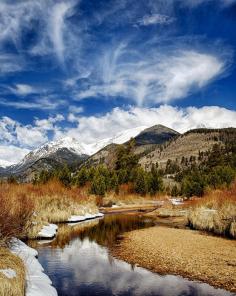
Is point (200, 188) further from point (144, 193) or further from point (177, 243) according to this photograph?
point (177, 243)

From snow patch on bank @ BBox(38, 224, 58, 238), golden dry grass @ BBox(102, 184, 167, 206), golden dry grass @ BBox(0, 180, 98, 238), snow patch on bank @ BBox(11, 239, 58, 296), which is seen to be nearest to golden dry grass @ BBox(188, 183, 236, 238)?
golden dry grass @ BBox(0, 180, 98, 238)

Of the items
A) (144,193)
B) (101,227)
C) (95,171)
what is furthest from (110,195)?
(101,227)

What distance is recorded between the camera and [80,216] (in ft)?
144

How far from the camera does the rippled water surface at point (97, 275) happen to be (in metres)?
15.9

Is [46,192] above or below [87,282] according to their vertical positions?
above

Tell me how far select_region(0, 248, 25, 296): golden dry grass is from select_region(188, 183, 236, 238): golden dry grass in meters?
19.8

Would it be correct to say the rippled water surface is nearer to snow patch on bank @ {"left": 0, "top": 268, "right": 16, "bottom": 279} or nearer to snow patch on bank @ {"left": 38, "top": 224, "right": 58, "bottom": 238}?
snow patch on bank @ {"left": 38, "top": 224, "right": 58, "bottom": 238}

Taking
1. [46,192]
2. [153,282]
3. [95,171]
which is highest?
[95,171]

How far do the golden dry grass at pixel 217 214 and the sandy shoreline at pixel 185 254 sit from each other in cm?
219

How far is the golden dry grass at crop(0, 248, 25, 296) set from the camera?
36.8ft

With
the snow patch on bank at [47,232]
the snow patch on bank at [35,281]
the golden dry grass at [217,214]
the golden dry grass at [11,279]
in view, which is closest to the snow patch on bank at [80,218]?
the snow patch on bank at [47,232]

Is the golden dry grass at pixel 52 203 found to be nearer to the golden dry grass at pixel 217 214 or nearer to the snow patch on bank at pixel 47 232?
the snow patch on bank at pixel 47 232

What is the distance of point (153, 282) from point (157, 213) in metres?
38.5

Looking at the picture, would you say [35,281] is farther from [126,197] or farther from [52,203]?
[126,197]
